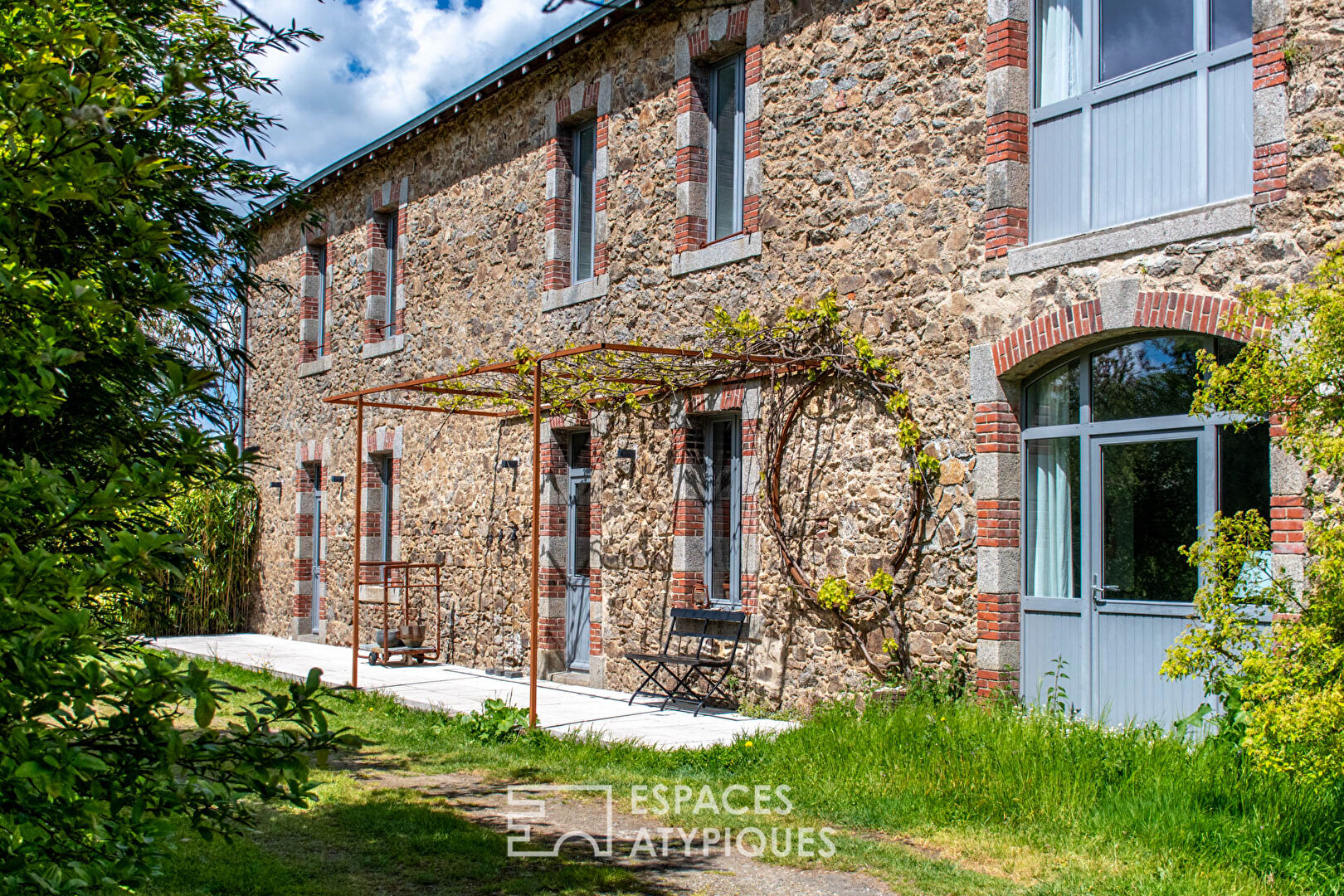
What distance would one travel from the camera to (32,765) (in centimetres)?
214

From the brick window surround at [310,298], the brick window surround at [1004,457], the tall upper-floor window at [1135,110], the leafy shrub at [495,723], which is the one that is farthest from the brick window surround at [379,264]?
the tall upper-floor window at [1135,110]

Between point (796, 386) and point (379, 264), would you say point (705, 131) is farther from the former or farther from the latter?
point (379, 264)

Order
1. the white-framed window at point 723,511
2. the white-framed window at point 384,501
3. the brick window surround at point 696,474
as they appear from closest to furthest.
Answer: the brick window surround at point 696,474
the white-framed window at point 723,511
the white-framed window at point 384,501

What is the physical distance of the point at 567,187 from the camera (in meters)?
12.1

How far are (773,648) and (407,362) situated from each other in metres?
7.07

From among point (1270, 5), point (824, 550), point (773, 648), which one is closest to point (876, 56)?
point (1270, 5)

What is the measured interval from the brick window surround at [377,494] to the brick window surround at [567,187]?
3.84 metres

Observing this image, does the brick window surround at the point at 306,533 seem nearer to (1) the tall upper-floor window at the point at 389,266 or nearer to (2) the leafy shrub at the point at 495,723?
(1) the tall upper-floor window at the point at 389,266

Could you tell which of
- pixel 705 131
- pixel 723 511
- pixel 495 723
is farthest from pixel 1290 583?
pixel 705 131

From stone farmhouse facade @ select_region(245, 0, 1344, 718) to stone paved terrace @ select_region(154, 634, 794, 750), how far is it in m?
0.49

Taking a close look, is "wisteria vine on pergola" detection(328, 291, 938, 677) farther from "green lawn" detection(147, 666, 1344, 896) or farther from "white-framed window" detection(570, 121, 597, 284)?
"white-framed window" detection(570, 121, 597, 284)

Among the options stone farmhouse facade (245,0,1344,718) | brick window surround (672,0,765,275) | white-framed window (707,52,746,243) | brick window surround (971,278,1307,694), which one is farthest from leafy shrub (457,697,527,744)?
white-framed window (707,52,746,243)

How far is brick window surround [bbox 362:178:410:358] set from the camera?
15.0 metres

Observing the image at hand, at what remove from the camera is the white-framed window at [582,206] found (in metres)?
12.0
